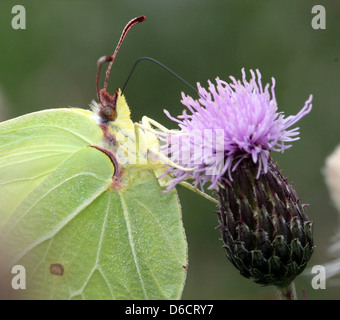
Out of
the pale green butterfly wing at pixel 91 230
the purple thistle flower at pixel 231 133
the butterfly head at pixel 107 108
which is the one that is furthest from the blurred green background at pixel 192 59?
the purple thistle flower at pixel 231 133

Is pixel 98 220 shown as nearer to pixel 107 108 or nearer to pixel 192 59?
pixel 107 108

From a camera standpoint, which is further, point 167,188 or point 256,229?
point 167,188

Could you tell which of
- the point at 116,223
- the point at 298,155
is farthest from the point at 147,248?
the point at 298,155

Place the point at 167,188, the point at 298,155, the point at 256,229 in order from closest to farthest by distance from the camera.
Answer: the point at 256,229
the point at 167,188
the point at 298,155

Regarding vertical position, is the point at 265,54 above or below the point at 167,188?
above

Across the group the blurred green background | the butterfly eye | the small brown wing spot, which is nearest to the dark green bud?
the butterfly eye

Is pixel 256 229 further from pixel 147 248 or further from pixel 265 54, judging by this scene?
pixel 265 54

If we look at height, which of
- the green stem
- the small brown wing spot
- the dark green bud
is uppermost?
the dark green bud

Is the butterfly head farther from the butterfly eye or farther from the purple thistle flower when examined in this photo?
the purple thistle flower

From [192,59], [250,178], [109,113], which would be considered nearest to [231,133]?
[250,178]
